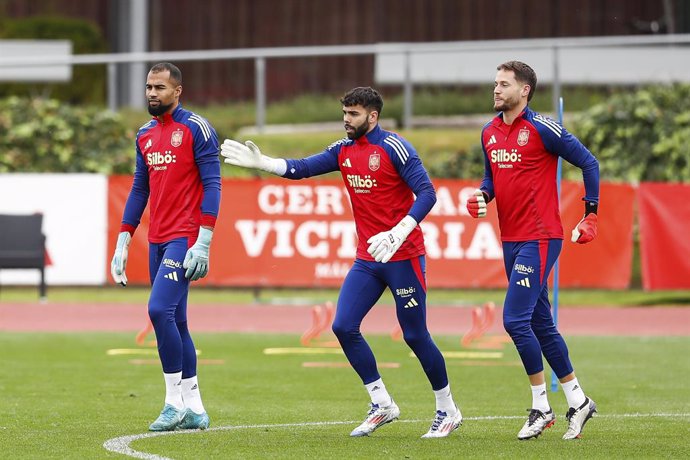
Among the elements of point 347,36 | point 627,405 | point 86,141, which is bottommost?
point 627,405

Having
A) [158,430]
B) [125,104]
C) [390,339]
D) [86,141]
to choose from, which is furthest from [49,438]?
[125,104]

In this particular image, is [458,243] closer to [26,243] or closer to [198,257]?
[26,243]

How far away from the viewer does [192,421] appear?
986 centimetres

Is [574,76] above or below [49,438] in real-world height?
above

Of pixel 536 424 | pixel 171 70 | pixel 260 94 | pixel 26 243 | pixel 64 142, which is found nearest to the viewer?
pixel 536 424

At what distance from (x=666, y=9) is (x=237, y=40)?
9704mm

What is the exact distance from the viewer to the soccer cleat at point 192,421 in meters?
9.84

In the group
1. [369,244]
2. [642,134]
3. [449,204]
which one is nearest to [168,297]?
[369,244]

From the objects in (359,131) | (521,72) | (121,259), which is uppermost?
(521,72)

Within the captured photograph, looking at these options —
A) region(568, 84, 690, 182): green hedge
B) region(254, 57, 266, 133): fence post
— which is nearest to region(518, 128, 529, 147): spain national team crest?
region(568, 84, 690, 182): green hedge

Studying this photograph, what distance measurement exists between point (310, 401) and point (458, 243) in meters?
10.9

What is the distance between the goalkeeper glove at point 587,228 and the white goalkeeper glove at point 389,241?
108 cm

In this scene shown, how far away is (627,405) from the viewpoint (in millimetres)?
11562

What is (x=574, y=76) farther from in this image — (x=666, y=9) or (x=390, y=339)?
(x=390, y=339)
